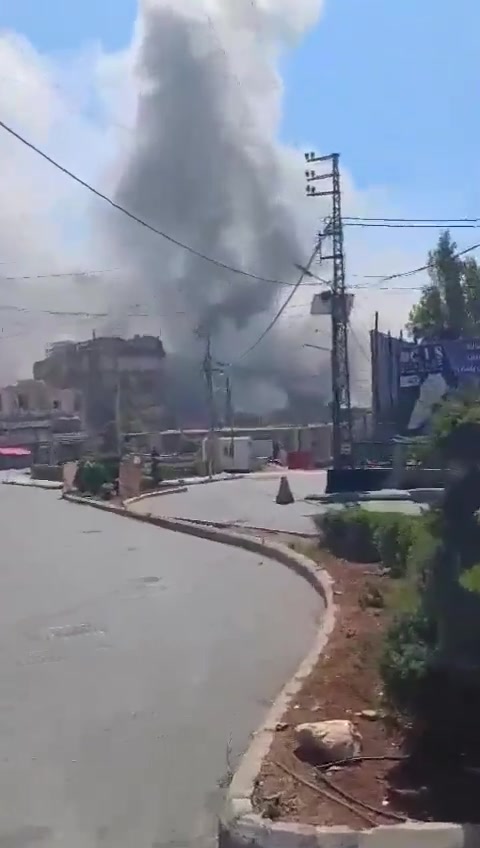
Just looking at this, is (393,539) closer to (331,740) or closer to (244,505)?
(331,740)

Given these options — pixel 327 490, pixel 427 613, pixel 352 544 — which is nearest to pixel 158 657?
pixel 427 613

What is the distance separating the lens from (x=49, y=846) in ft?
16.0

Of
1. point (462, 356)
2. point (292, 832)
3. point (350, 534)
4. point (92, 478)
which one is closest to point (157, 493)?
point (92, 478)

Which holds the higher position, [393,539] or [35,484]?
[393,539]

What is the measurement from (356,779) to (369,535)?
10243mm

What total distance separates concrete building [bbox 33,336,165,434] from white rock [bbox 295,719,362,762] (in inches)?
3324

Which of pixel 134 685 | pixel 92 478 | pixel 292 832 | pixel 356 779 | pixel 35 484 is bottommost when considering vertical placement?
pixel 35 484

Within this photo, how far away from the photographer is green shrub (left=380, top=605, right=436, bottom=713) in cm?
Result: 526

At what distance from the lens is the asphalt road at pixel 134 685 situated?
5.38 metres

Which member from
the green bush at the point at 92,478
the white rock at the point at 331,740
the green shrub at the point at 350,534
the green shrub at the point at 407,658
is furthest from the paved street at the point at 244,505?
the green shrub at the point at 407,658

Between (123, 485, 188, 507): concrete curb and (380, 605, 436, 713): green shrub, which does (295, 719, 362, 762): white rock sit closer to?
(380, 605, 436, 713): green shrub

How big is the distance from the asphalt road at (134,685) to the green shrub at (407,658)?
103cm

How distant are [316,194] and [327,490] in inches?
577

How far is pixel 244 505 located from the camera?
1157 inches
